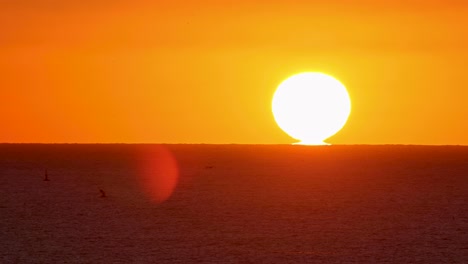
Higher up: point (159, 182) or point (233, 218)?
point (159, 182)

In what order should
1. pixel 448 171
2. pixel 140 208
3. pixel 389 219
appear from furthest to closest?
pixel 448 171 < pixel 140 208 < pixel 389 219

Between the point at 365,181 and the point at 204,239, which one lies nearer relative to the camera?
the point at 204,239

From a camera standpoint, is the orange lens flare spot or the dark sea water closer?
the dark sea water

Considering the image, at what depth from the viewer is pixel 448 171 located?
67.2 meters

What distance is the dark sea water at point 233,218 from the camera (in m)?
26.7

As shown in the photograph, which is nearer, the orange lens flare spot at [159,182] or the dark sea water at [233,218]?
the dark sea water at [233,218]

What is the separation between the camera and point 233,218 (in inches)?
1375

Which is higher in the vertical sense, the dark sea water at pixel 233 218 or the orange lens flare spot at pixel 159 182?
the orange lens flare spot at pixel 159 182

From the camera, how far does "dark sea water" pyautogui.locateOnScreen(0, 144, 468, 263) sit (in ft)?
87.6

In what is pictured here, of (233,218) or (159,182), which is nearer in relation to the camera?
(233,218)

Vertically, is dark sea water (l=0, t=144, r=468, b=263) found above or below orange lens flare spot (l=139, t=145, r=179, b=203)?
below

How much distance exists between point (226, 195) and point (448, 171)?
1027 inches

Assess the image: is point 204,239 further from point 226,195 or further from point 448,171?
point 448,171

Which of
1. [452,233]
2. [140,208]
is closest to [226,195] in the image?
[140,208]
